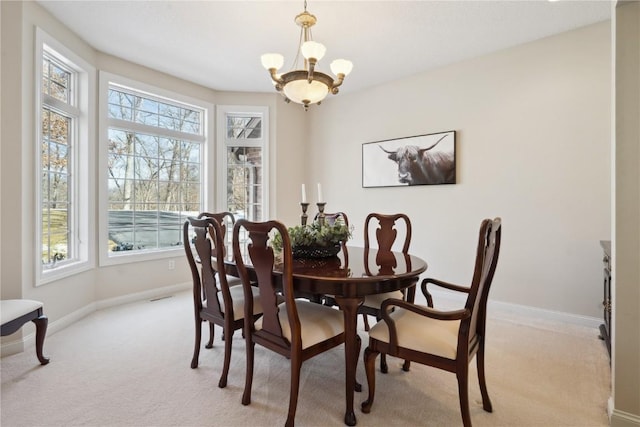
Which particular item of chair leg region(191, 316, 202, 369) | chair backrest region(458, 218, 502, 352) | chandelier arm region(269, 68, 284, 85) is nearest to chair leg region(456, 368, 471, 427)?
chair backrest region(458, 218, 502, 352)

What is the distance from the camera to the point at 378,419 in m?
1.71

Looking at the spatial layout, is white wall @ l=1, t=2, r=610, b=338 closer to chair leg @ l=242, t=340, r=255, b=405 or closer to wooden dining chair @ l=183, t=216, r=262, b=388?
wooden dining chair @ l=183, t=216, r=262, b=388

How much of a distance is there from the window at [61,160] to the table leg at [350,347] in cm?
270

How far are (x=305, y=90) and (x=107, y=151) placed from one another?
2557 mm

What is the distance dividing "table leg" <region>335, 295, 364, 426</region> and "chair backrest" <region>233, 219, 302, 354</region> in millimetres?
253

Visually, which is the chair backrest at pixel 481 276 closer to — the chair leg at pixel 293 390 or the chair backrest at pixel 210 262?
the chair leg at pixel 293 390

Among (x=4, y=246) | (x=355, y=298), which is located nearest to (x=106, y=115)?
(x=4, y=246)

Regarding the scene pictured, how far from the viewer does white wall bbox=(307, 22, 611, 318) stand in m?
2.99

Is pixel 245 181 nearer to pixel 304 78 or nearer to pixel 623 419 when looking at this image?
pixel 304 78

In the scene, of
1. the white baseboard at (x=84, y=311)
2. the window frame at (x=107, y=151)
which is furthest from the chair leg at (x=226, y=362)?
the window frame at (x=107, y=151)

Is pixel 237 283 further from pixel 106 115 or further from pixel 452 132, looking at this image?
pixel 452 132

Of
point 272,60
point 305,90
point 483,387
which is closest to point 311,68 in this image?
point 305,90

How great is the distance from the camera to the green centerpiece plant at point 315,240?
2.13 m

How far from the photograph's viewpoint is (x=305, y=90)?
2.42 metres
